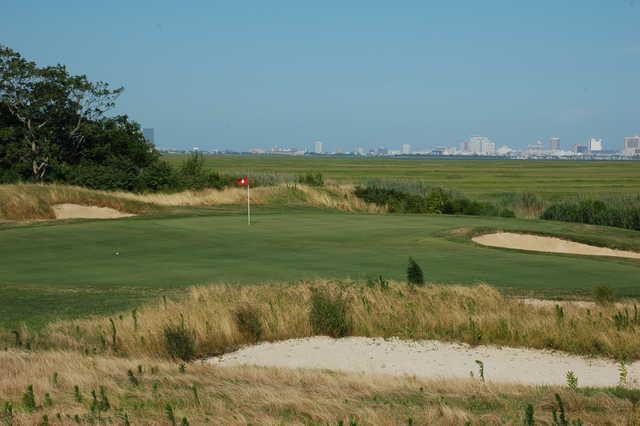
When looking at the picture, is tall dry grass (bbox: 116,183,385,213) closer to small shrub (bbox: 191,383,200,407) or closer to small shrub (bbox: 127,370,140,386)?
small shrub (bbox: 127,370,140,386)

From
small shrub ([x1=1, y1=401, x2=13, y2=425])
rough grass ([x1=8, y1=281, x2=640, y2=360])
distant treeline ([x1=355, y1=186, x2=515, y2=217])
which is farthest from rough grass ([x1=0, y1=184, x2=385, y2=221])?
small shrub ([x1=1, y1=401, x2=13, y2=425])

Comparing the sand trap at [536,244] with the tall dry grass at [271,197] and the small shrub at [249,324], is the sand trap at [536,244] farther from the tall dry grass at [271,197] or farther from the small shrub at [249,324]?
the tall dry grass at [271,197]

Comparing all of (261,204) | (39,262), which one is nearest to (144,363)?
(39,262)

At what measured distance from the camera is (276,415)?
634cm

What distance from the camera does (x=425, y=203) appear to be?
148ft

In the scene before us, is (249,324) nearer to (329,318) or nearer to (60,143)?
(329,318)

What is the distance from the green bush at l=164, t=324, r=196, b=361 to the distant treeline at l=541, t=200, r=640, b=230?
31.8 meters

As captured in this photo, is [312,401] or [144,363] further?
[144,363]

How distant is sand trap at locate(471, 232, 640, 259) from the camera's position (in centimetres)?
Answer: 2233

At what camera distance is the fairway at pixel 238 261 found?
550 inches

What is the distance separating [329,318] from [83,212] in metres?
25.1

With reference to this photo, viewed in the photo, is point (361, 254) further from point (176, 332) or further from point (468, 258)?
point (176, 332)

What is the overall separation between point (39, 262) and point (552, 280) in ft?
34.8

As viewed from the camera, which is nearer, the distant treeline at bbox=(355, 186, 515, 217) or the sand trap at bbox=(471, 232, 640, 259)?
the sand trap at bbox=(471, 232, 640, 259)
